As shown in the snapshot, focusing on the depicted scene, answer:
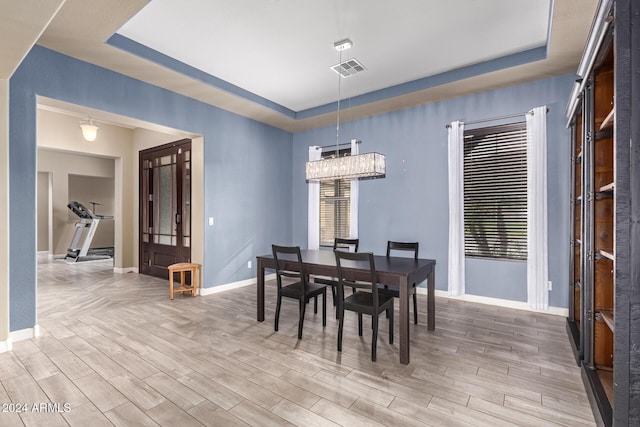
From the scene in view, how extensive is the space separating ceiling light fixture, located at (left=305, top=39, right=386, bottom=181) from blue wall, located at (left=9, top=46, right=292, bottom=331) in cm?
187

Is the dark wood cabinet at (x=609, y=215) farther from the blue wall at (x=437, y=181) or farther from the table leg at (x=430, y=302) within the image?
the table leg at (x=430, y=302)

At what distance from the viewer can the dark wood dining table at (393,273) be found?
2533mm

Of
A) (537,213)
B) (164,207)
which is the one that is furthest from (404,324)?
(164,207)

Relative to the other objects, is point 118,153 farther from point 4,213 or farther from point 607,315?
point 607,315

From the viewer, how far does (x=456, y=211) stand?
438 cm

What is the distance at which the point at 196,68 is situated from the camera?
394cm

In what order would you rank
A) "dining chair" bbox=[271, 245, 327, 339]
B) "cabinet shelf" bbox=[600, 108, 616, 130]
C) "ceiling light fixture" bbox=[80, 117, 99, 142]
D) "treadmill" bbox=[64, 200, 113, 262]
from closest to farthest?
1. "cabinet shelf" bbox=[600, 108, 616, 130]
2. "dining chair" bbox=[271, 245, 327, 339]
3. "ceiling light fixture" bbox=[80, 117, 99, 142]
4. "treadmill" bbox=[64, 200, 113, 262]

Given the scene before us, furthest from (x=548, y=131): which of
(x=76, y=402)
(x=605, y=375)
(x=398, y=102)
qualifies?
(x=76, y=402)

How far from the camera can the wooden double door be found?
5.25m

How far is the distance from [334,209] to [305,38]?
3.13 m

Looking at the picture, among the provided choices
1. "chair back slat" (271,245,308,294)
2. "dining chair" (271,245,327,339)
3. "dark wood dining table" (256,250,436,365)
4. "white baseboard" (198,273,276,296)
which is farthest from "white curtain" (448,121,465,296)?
"white baseboard" (198,273,276,296)

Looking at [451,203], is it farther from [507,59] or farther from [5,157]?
[5,157]

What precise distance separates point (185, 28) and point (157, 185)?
140 inches

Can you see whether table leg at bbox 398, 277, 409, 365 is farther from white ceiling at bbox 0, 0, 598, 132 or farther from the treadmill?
the treadmill
